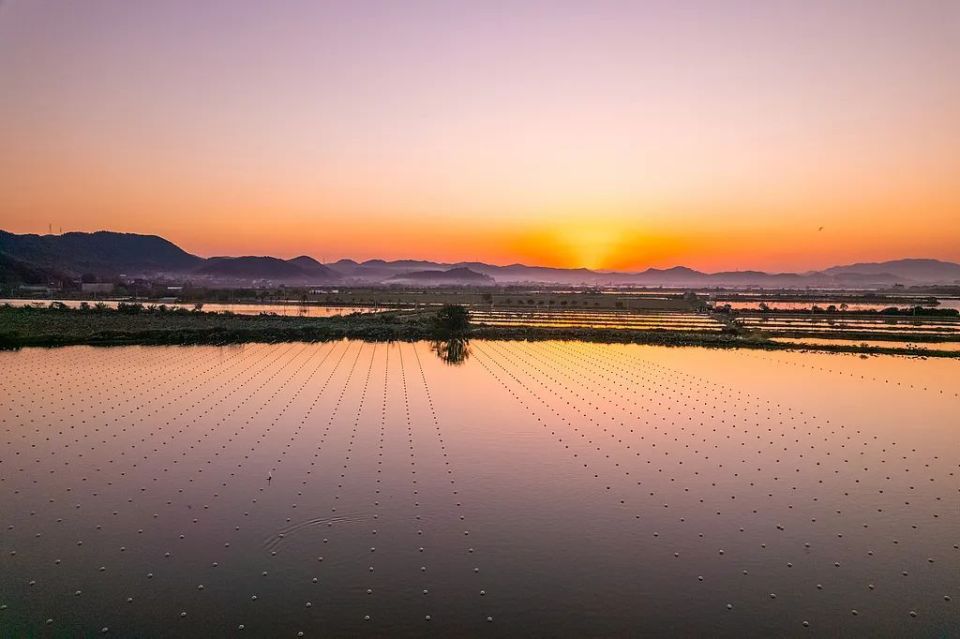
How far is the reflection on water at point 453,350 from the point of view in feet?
68.7

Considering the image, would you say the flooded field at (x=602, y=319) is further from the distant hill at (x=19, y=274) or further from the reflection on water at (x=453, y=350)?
the distant hill at (x=19, y=274)

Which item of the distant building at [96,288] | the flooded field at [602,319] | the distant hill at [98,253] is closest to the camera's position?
the flooded field at [602,319]

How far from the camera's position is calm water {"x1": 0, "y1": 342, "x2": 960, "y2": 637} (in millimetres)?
5824

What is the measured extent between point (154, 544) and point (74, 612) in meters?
1.38

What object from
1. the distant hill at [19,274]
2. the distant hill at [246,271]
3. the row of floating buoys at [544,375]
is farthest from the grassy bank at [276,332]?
the distant hill at [246,271]

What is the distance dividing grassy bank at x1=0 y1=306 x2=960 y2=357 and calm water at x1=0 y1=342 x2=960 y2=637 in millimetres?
8672

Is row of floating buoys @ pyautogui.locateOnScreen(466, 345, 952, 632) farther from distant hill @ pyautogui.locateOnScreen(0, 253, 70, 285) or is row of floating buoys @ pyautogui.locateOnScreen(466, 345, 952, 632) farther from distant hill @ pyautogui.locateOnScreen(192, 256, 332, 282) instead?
distant hill @ pyautogui.locateOnScreen(192, 256, 332, 282)

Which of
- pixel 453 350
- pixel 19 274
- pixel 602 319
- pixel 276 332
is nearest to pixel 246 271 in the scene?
pixel 19 274

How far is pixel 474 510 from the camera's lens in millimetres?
8148

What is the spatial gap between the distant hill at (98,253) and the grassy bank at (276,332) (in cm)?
8724

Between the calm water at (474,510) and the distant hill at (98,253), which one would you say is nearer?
the calm water at (474,510)

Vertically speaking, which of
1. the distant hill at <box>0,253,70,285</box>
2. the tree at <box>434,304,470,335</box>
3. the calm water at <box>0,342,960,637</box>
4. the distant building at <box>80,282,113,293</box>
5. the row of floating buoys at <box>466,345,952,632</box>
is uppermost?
the distant hill at <box>0,253,70,285</box>

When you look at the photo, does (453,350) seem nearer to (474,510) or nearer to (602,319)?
(474,510)

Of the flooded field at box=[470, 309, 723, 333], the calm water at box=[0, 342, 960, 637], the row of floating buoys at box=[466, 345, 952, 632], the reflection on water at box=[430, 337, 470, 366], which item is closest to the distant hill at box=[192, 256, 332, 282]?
the flooded field at box=[470, 309, 723, 333]
